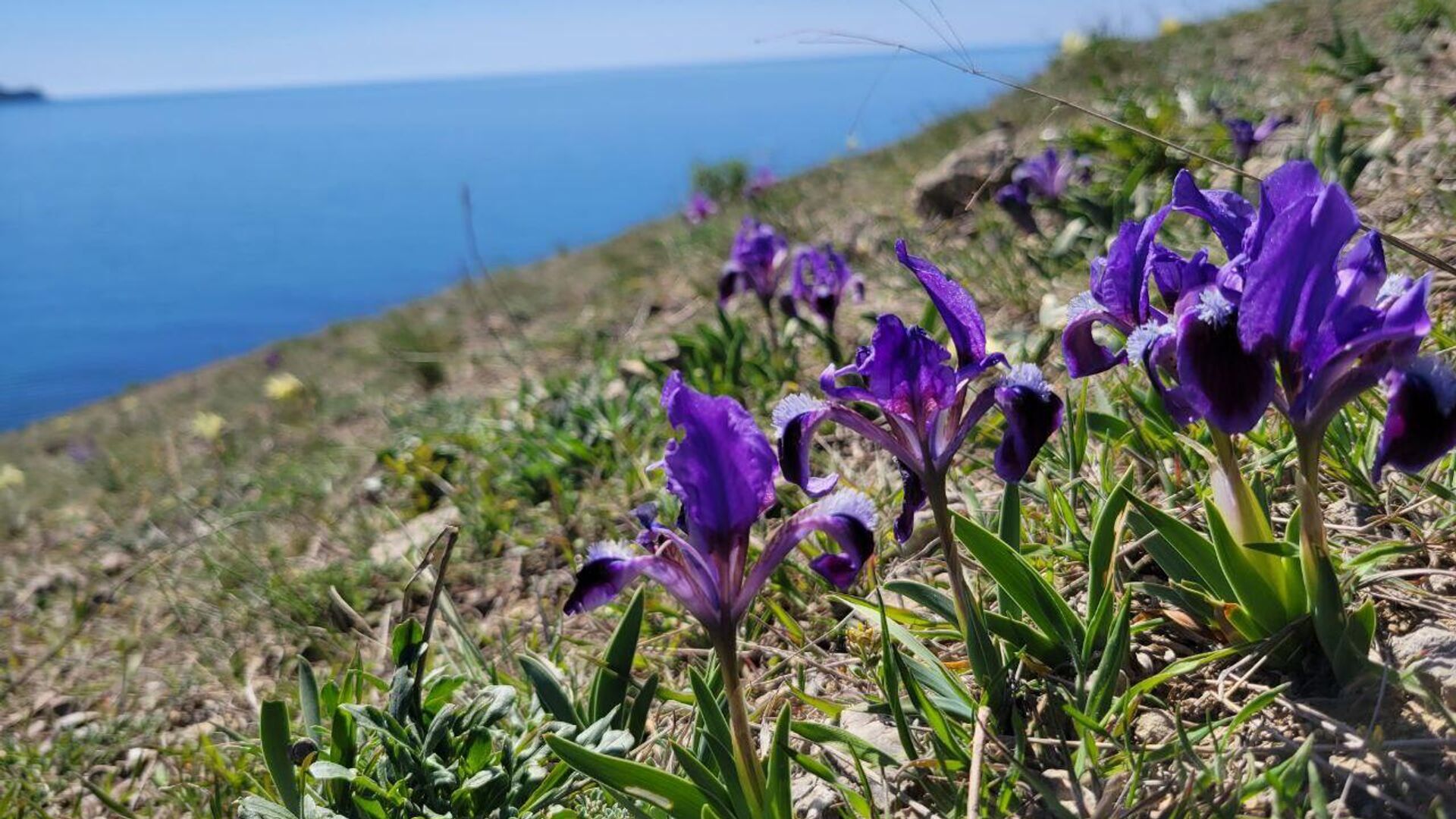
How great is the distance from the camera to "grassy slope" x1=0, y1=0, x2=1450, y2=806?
11.1ft

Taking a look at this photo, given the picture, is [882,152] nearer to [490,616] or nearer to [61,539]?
[61,539]

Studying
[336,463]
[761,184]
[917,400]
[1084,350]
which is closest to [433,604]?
[917,400]

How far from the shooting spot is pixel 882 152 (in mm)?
12477

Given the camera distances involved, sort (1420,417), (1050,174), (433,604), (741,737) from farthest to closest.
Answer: (1050,174) < (433,604) < (741,737) < (1420,417)

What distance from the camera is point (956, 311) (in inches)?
61.2

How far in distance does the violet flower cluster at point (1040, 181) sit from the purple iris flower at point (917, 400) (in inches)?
109

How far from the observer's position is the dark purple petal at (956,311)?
1529 millimetres

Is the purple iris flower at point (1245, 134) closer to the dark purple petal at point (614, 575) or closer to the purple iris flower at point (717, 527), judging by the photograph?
the purple iris flower at point (717, 527)

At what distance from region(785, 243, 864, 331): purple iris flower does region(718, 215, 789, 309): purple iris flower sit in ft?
0.87

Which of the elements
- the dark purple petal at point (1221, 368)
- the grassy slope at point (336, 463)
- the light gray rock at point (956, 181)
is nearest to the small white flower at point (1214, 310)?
the dark purple petal at point (1221, 368)

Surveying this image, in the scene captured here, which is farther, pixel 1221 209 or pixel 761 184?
pixel 761 184

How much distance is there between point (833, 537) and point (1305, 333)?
2.19 ft

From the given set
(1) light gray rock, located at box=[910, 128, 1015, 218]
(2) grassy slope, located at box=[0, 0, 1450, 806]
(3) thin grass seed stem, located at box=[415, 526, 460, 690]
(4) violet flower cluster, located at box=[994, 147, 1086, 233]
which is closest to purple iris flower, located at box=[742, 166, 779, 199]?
(2) grassy slope, located at box=[0, 0, 1450, 806]

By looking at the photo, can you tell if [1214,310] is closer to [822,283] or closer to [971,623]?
[971,623]
